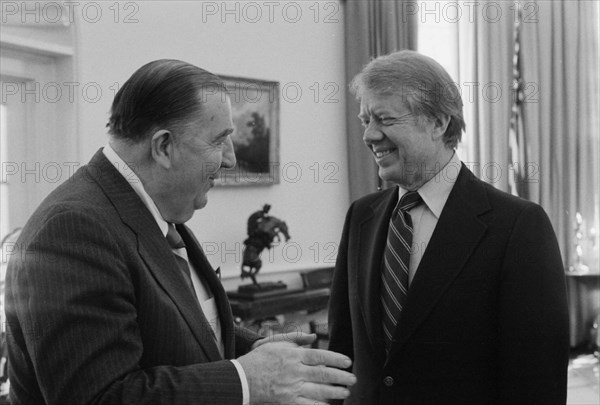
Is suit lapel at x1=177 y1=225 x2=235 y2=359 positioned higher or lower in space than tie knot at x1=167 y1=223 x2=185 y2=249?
lower

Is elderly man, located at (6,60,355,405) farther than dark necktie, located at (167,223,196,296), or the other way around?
dark necktie, located at (167,223,196,296)

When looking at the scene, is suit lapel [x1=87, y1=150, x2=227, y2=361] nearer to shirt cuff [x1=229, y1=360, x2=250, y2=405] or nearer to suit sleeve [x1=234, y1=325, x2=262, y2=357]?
shirt cuff [x1=229, y1=360, x2=250, y2=405]

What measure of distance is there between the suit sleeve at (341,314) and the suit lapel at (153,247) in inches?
34.6

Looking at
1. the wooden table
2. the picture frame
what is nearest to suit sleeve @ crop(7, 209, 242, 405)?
the wooden table

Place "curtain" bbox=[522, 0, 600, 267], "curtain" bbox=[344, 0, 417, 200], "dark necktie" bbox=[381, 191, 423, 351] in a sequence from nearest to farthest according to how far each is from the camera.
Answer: "dark necktie" bbox=[381, 191, 423, 351], "curtain" bbox=[344, 0, 417, 200], "curtain" bbox=[522, 0, 600, 267]

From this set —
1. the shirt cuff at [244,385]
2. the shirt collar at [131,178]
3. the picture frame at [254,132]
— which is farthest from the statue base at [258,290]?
the shirt cuff at [244,385]

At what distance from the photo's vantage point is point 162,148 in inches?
69.1

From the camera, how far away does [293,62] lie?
21.1ft

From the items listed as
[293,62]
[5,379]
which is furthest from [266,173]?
[5,379]

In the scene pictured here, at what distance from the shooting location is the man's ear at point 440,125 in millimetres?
2387

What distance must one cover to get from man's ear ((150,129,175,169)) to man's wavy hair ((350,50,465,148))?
87 cm

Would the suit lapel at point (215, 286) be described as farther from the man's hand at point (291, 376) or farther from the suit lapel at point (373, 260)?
the suit lapel at point (373, 260)

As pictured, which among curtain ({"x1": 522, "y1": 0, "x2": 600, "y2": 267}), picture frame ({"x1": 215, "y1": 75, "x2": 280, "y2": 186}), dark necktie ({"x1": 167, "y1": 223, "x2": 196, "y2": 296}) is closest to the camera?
dark necktie ({"x1": 167, "y1": 223, "x2": 196, "y2": 296})

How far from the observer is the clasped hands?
5.25 ft
